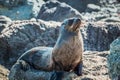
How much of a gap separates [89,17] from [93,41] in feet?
21.9

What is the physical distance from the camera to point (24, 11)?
20547 mm

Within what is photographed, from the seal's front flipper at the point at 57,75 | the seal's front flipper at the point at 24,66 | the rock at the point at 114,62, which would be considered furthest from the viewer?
the seal's front flipper at the point at 24,66

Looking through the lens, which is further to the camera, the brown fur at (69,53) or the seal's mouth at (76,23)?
the brown fur at (69,53)

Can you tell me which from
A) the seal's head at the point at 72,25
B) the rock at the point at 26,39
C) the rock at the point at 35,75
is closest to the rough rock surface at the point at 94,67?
the rock at the point at 35,75

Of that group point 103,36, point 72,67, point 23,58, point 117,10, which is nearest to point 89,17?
point 117,10

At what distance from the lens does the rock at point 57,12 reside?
15914mm

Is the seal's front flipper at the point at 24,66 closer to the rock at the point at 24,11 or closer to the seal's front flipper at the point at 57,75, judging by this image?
the seal's front flipper at the point at 57,75

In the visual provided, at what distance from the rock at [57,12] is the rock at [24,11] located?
206 centimetres

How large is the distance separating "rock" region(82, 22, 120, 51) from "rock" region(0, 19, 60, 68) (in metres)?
0.94

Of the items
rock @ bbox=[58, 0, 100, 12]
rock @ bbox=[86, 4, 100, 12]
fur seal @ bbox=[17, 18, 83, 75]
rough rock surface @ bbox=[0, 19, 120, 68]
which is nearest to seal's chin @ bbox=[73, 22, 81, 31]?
fur seal @ bbox=[17, 18, 83, 75]

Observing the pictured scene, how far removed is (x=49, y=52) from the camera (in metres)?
7.97

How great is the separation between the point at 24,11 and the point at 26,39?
886 cm

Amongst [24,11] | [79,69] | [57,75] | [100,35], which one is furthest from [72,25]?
[24,11]

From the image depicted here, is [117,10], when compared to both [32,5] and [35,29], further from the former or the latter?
[35,29]
